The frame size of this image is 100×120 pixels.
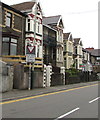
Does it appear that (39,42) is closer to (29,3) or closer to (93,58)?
(29,3)

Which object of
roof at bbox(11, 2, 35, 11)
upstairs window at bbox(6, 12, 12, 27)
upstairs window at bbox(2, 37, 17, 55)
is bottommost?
upstairs window at bbox(2, 37, 17, 55)

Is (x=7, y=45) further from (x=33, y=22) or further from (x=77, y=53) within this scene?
(x=77, y=53)

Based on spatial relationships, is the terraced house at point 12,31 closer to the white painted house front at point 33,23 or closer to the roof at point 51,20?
the white painted house front at point 33,23

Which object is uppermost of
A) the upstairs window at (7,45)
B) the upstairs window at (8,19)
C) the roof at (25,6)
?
the roof at (25,6)

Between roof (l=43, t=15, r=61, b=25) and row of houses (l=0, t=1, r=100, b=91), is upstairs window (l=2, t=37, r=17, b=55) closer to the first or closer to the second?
row of houses (l=0, t=1, r=100, b=91)

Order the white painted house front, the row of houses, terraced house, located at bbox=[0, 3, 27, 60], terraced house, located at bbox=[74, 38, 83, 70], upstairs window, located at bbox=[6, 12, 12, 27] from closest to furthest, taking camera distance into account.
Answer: the row of houses, terraced house, located at bbox=[0, 3, 27, 60], upstairs window, located at bbox=[6, 12, 12, 27], the white painted house front, terraced house, located at bbox=[74, 38, 83, 70]

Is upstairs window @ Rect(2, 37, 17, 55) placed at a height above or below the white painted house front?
below

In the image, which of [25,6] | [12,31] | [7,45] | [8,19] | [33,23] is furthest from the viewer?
[25,6]

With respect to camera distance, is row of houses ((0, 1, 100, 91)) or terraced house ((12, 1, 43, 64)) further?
terraced house ((12, 1, 43, 64))

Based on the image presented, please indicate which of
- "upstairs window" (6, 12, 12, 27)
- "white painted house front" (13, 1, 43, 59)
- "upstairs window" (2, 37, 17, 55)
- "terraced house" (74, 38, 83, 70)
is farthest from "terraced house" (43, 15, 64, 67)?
"upstairs window" (2, 37, 17, 55)

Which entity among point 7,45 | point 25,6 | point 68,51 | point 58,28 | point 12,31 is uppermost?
point 25,6

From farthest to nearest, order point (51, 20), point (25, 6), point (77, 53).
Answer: point (77, 53) → point (51, 20) → point (25, 6)

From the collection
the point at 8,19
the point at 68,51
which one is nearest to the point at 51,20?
the point at 68,51

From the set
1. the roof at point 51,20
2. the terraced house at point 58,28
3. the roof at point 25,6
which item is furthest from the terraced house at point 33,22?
the roof at point 51,20
